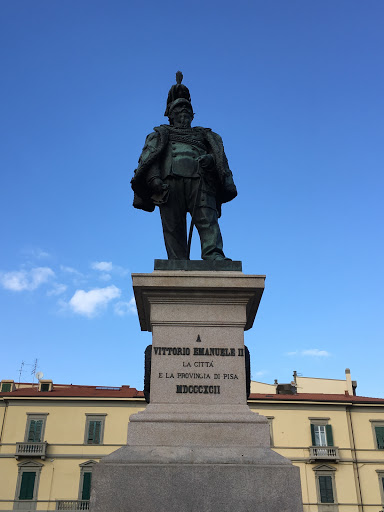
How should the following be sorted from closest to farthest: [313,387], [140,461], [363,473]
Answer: [140,461], [363,473], [313,387]

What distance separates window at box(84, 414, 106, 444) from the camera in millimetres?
40188

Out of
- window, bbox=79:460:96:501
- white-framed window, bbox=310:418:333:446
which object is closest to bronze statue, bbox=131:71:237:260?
window, bbox=79:460:96:501

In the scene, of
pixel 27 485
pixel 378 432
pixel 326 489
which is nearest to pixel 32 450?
pixel 27 485

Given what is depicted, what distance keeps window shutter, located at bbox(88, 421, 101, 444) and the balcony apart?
16.4 metres

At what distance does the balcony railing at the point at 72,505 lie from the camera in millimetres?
37156

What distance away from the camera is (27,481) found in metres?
38.5

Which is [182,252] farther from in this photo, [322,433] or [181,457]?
[322,433]

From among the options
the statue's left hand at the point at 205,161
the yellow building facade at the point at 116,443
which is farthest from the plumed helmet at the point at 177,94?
the yellow building facade at the point at 116,443

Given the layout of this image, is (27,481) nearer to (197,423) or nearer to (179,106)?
(179,106)

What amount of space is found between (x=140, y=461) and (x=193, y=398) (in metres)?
0.89

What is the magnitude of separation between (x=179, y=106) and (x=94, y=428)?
37.2m

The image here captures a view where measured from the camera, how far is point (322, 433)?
40812mm

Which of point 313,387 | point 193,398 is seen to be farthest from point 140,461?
point 313,387

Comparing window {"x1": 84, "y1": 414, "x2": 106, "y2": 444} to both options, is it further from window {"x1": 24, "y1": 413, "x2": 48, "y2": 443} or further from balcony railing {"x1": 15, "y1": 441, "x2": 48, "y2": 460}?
window {"x1": 24, "y1": 413, "x2": 48, "y2": 443}
